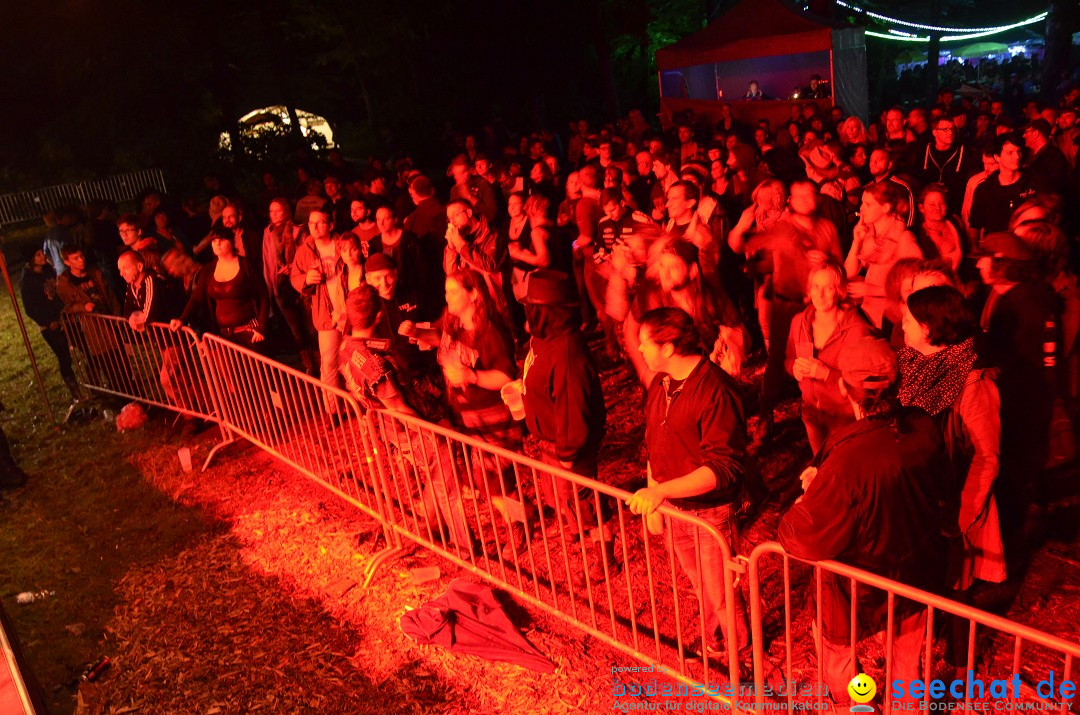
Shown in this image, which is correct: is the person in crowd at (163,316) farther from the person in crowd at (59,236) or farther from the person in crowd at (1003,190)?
the person in crowd at (1003,190)

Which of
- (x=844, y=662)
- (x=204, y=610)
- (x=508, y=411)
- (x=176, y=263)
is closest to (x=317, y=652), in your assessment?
(x=204, y=610)

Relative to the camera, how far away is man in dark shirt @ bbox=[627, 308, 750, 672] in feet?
12.4

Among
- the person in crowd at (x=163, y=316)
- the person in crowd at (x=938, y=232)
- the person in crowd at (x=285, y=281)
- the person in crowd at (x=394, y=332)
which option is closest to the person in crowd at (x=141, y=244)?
the person in crowd at (x=163, y=316)

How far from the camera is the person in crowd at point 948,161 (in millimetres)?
9289

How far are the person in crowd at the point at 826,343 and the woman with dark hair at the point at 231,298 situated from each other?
510cm

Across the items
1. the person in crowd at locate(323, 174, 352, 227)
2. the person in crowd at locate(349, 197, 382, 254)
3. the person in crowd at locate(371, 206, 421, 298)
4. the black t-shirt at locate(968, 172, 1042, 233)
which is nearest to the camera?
the black t-shirt at locate(968, 172, 1042, 233)

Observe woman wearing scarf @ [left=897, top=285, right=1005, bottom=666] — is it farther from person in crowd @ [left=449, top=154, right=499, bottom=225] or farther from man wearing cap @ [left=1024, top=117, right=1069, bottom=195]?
person in crowd @ [left=449, top=154, right=499, bottom=225]

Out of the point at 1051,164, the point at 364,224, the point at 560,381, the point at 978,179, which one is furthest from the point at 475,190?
the point at 1051,164

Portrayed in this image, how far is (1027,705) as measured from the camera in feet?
12.4

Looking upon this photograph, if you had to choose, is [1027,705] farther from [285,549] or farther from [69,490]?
[69,490]

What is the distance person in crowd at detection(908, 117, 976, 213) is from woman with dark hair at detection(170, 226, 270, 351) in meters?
7.22

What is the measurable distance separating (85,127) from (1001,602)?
35.0 meters

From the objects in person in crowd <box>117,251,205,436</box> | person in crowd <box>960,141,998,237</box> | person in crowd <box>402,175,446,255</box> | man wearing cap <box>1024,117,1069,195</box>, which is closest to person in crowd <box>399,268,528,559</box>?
person in crowd <box>117,251,205,436</box>

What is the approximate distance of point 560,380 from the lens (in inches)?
186
